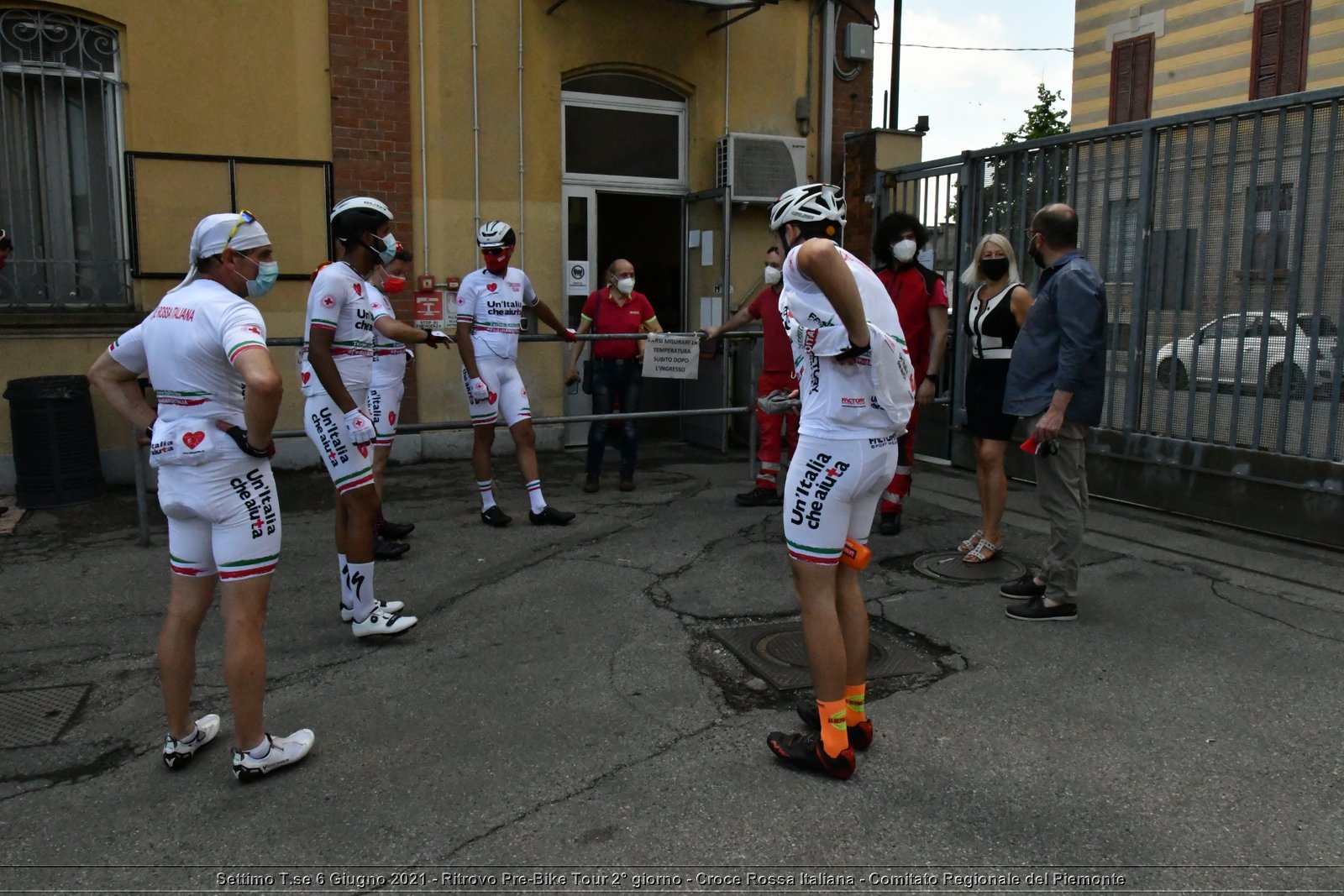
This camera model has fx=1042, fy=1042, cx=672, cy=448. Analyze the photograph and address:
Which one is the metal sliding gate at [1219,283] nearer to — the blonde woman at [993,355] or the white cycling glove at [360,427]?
the blonde woman at [993,355]

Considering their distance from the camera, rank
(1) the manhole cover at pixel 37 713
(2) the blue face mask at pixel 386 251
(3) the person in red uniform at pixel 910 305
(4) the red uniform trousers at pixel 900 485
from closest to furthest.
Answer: (1) the manhole cover at pixel 37 713 < (2) the blue face mask at pixel 386 251 < (3) the person in red uniform at pixel 910 305 < (4) the red uniform trousers at pixel 900 485

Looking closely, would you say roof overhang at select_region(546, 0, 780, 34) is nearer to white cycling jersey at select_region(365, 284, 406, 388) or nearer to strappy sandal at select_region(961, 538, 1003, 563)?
white cycling jersey at select_region(365, 284, 406, 388)

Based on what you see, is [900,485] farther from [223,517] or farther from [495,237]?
[223,517]

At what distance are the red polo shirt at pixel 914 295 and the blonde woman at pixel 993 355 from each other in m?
0.59

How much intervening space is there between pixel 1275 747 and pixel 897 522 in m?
3.27

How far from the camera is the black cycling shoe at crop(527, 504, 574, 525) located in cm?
723

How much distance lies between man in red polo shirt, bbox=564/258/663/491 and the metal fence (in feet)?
10.5

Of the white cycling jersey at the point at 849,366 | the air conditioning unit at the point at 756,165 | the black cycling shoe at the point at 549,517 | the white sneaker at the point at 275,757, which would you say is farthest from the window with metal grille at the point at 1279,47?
the white sneaker at the point at 275,757

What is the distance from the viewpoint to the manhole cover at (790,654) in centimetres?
449

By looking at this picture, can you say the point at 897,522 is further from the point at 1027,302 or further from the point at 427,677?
the point at 427,677

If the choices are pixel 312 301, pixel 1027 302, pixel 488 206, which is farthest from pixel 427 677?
pixel 488 206

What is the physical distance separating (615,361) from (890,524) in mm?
2764

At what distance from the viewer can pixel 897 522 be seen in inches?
274

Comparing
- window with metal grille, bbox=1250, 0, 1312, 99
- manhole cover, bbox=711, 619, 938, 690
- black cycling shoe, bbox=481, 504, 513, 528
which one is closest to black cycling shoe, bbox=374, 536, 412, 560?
black cycling shoe, bbox=481, 504, 513, 528
